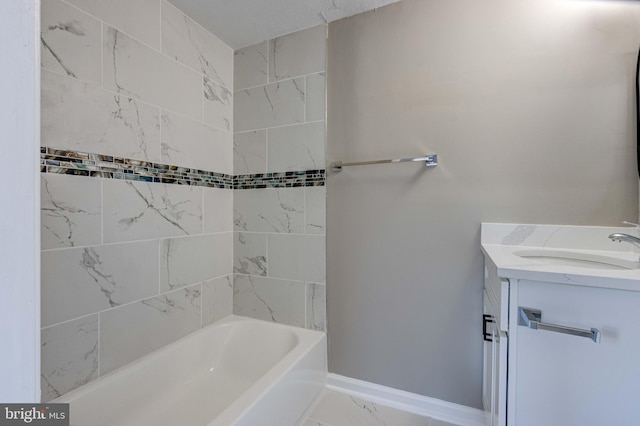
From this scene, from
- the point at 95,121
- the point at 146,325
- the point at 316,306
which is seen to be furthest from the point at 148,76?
the point at 316,306

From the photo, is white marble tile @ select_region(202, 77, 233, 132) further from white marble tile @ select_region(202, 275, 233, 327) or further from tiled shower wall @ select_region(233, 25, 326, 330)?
white marble tile @ select_region(202, 275, 233, 327)

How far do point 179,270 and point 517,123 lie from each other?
1898 millimetres

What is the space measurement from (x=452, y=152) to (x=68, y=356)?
1.93 m

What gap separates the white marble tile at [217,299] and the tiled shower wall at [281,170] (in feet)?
0.18

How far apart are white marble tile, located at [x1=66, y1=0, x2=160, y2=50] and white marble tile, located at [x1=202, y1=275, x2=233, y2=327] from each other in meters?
1.39

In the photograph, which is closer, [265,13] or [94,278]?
[94,278]

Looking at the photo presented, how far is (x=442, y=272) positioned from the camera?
1444 mm

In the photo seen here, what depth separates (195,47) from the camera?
1.67 metres

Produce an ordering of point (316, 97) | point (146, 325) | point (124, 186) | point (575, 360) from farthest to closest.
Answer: point (316, 97), point (146, 325), point (124, 186), point (575, 360)

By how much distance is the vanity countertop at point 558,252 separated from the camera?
2.60 ft

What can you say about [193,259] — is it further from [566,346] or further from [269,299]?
[566,346]

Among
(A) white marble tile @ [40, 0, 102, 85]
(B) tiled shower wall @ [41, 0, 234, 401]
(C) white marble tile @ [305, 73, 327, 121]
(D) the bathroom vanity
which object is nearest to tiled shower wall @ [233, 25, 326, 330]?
(C) white marble tile @ [305, 73, 327, 121]

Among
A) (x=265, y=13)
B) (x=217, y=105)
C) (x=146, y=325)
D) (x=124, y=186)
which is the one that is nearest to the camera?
(x=124, y=186)

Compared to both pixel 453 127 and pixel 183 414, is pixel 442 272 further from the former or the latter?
pixel 183 414
